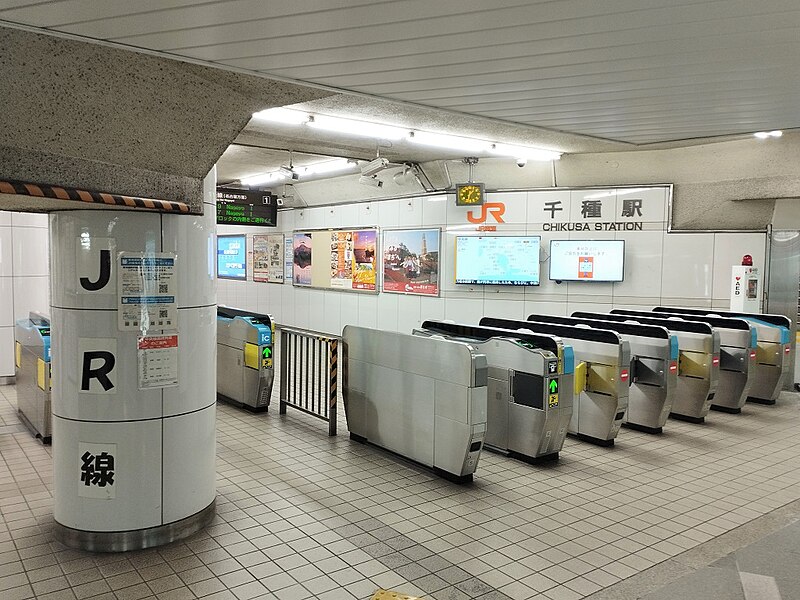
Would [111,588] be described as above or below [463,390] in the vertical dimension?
below

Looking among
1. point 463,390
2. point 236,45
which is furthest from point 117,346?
point 463,390

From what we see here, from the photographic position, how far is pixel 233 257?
16.8 metres

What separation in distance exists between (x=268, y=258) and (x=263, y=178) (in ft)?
7.96

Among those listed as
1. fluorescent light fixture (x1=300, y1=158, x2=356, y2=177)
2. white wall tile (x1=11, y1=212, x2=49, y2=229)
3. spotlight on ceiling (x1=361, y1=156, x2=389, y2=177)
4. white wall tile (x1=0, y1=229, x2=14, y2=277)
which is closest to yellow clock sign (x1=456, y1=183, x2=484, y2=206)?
spotlight on ceiling (x1=361, y1=156, x2=389, y2=177)

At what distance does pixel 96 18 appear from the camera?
2.71 meters

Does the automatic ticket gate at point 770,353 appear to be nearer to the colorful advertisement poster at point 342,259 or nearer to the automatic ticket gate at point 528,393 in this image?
the automatic ticket gate at point 528,393

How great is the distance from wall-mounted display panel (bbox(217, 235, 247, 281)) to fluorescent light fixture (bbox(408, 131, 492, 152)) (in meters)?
8.34

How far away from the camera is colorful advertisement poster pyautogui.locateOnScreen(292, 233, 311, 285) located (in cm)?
1406

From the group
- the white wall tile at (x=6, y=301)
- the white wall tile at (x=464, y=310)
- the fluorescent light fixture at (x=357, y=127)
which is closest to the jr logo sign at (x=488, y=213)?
the white wall tile at (x=464, y=310)

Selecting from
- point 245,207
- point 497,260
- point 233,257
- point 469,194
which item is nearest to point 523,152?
point 469,194

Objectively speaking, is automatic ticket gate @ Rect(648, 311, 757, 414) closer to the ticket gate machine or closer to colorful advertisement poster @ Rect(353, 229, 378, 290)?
the ticket gate machine

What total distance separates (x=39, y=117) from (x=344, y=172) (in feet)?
30.5

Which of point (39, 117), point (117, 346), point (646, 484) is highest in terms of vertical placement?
point (39, 117)

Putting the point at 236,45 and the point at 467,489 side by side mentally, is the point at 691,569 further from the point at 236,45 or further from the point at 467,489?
the point at 236,45
